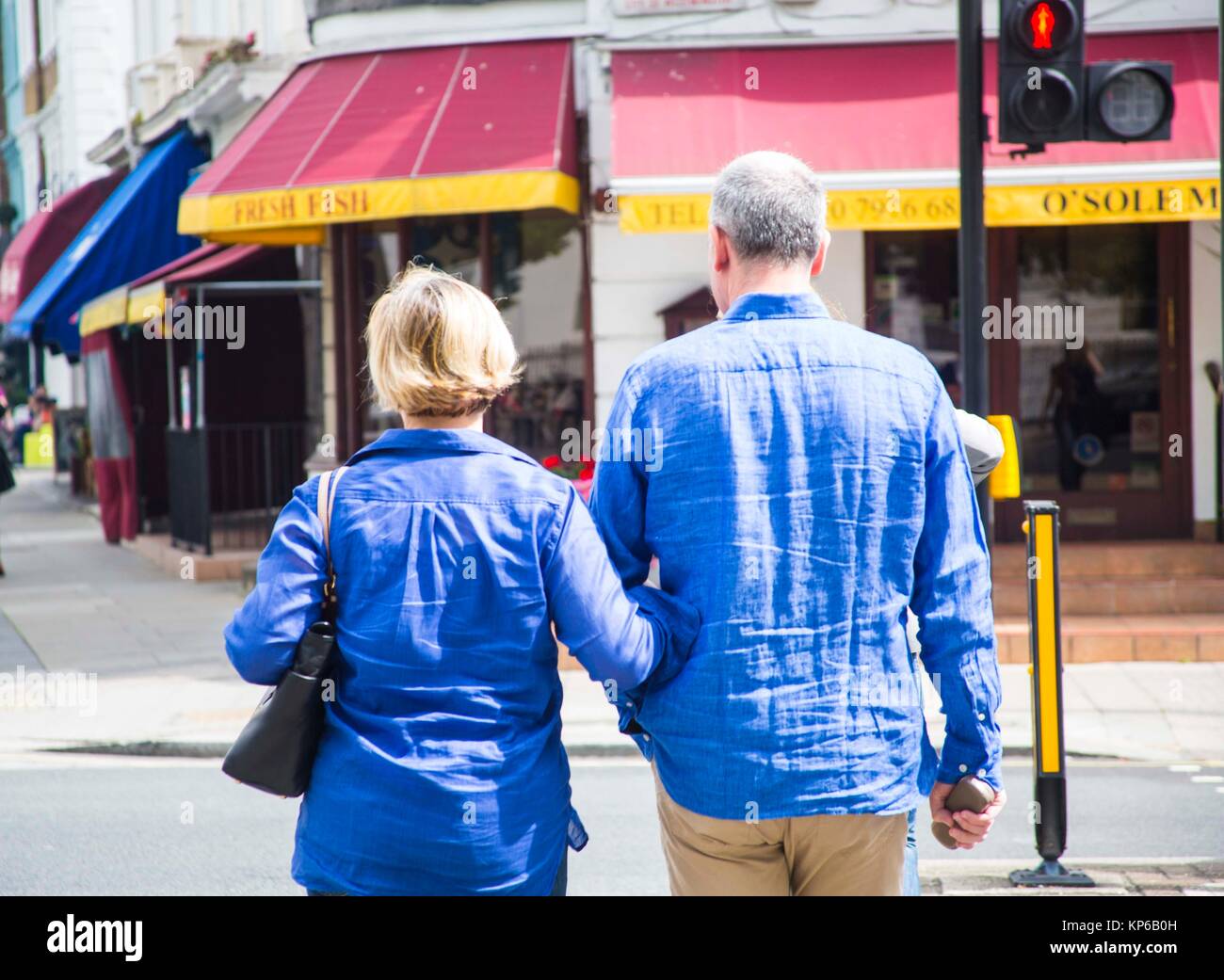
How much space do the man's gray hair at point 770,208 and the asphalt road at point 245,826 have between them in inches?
123

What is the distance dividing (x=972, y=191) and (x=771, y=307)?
3.91m

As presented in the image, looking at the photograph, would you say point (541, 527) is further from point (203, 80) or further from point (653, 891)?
point (203, 80)

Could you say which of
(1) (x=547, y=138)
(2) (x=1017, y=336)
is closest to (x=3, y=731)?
(1) (x=547, y=138)

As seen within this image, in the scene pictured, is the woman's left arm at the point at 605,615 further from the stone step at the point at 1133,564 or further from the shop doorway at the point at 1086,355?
the shop doorway at the point at 1086,355

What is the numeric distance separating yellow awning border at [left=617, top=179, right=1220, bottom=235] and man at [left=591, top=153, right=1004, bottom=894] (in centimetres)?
719

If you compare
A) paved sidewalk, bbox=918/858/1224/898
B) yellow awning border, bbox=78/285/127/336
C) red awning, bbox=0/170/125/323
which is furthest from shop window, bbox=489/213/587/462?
red awning, bbox=0/170/125/323

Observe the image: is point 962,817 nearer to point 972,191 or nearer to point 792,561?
point 792,561

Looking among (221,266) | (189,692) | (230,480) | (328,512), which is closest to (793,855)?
(328,512)

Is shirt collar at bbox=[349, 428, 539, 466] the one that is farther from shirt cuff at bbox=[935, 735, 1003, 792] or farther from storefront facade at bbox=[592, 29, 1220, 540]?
storefront facade at bbox=[592, 29, 1220, 540]

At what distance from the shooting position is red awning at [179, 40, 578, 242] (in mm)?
10688

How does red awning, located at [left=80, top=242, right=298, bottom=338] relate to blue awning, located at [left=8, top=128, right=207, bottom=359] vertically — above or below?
below

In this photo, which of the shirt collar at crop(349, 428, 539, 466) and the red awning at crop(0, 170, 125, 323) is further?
the red awning at crop(0, 170, 125, 323)

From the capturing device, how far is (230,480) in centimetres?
1542

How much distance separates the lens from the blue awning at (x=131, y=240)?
1642cm
